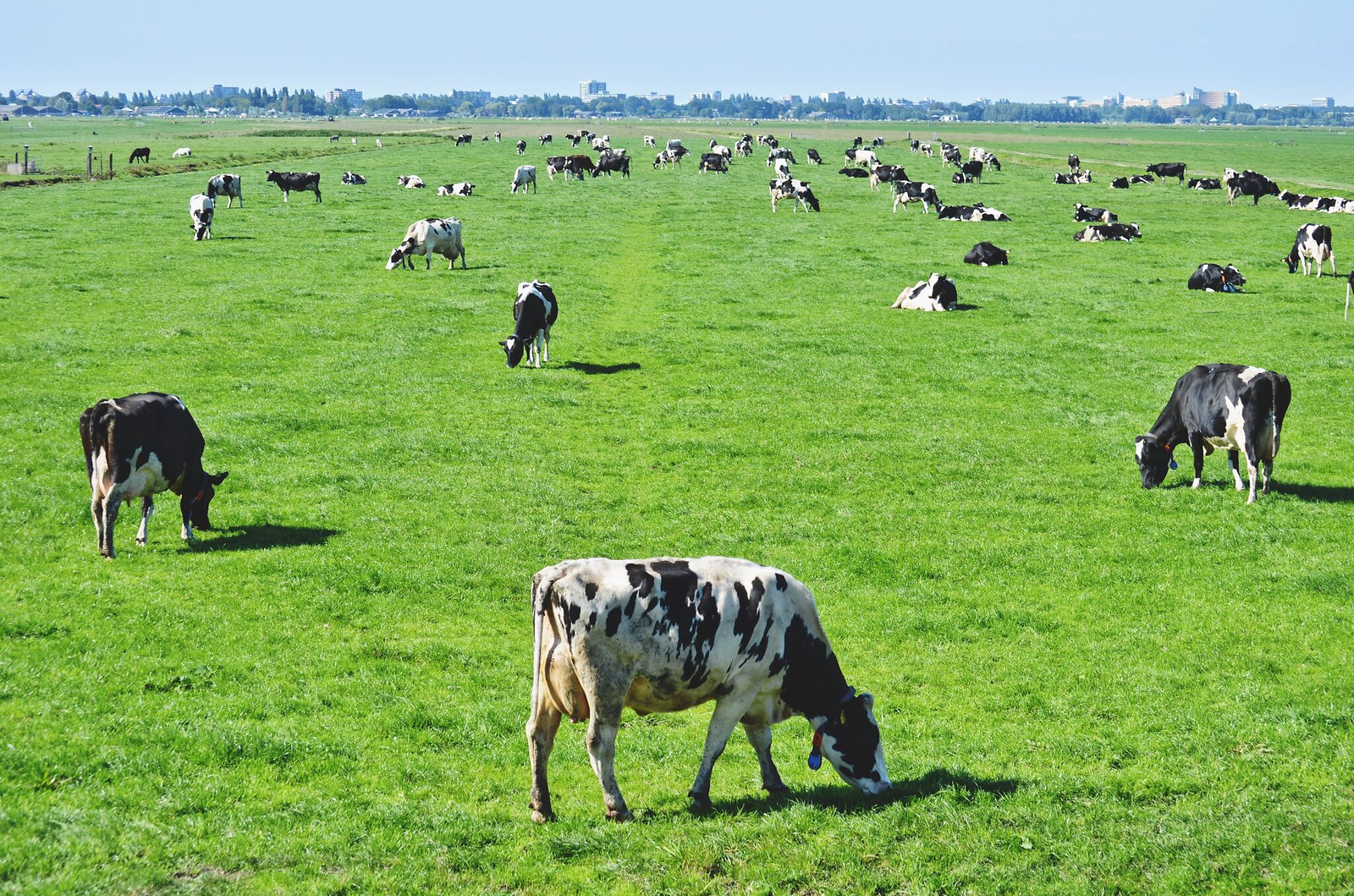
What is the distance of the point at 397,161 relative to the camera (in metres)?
97.1

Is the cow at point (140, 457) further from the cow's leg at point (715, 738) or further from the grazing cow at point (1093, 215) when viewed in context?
the grazing cow at point (1093, 215)

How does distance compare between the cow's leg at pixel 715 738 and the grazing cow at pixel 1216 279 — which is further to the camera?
the grazing cow at pixel 1216 279

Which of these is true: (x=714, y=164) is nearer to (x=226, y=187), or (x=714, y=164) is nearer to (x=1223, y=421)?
(x=226, y=187)

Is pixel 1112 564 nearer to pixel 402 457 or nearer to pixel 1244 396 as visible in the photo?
pixel 1244 396

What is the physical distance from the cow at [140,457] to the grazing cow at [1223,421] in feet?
54.3

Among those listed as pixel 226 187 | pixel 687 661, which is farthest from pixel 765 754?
pixel 226 187

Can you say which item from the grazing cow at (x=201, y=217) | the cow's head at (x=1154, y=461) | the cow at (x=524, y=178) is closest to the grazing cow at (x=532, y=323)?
the cow's head at (x=1154, y=461)

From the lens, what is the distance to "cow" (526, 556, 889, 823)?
9570mm

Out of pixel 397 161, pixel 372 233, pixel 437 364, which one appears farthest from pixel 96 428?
pixel 397 161

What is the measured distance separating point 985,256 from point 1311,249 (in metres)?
12.1

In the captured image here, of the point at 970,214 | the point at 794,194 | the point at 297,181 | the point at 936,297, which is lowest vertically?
the point at 936,297

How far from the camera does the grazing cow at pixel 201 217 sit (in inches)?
1891

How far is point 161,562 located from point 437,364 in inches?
560

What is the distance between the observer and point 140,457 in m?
16.1
